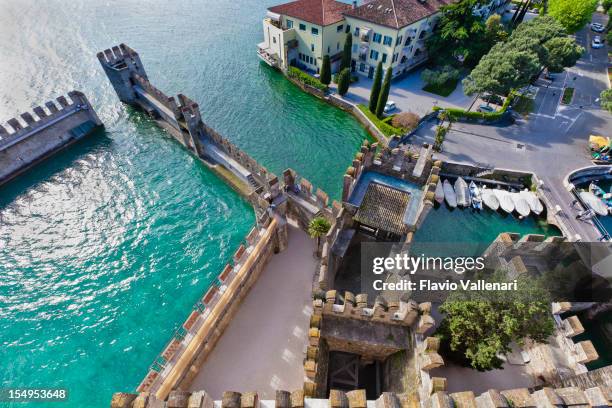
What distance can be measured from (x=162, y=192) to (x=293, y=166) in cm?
1617

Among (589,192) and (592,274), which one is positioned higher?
(589,192)

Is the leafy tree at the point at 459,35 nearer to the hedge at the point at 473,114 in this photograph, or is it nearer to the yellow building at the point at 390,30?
the yellow building at the point at 390,30

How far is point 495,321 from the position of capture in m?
17.2

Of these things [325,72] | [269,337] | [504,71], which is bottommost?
[269,337]

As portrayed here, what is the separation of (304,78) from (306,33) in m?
7.58

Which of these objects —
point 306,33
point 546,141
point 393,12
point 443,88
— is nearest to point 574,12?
point 443,88

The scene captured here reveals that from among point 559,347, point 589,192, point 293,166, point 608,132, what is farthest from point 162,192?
point 608,132

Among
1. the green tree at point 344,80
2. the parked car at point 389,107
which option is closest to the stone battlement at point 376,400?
the parked car at point 389,107

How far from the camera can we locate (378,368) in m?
21.7

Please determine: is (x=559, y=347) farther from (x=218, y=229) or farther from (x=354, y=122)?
(x=354, y=122)

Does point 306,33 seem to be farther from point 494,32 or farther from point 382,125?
point 494,32

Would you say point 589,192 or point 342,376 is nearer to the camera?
point 342,376

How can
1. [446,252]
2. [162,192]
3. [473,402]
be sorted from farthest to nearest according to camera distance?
[162,192]
[446,252]
[473,402]

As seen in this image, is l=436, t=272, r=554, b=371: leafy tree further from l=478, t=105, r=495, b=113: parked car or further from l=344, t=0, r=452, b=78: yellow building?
l=344, t=0, r=452, b=78: yellow building
